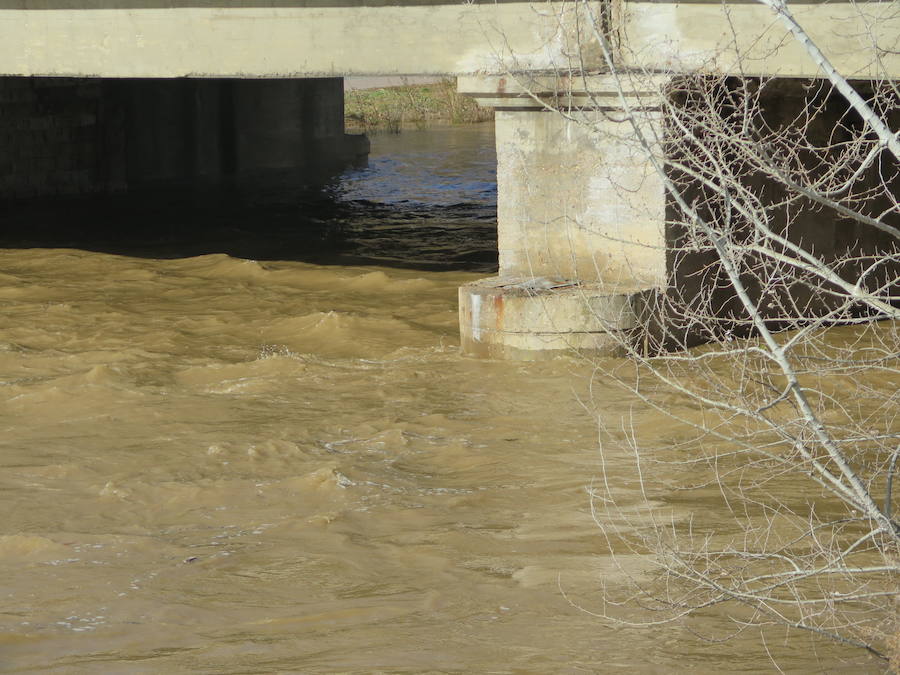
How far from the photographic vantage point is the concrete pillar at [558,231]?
923 cm

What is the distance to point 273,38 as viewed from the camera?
10.8 m

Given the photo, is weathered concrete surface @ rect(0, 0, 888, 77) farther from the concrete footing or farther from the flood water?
the flood water

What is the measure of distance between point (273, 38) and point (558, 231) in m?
3.05

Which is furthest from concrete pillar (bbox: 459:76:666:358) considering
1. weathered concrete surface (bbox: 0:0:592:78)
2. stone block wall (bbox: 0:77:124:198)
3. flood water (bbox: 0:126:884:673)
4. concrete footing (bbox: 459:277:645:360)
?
stone block wall (bbox: 0:77:124:198)

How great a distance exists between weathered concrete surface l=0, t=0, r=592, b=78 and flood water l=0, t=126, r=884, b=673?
2199 mm

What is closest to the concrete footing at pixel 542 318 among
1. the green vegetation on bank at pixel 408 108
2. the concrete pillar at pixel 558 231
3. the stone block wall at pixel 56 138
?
the concrete pillar at pixel 558 231

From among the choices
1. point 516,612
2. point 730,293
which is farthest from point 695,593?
point 730,293

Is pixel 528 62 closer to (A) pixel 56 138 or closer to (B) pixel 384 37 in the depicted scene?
(B) pixel 384 37

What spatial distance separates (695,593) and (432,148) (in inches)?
910

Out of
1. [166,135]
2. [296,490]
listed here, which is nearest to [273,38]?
[296,490]

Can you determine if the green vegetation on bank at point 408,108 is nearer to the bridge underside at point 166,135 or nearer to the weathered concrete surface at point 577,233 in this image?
the bridge underside at point 166,135

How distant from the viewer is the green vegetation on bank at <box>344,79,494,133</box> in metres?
32.0

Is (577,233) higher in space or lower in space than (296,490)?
higher

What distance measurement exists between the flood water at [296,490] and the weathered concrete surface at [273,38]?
2.20 metres
